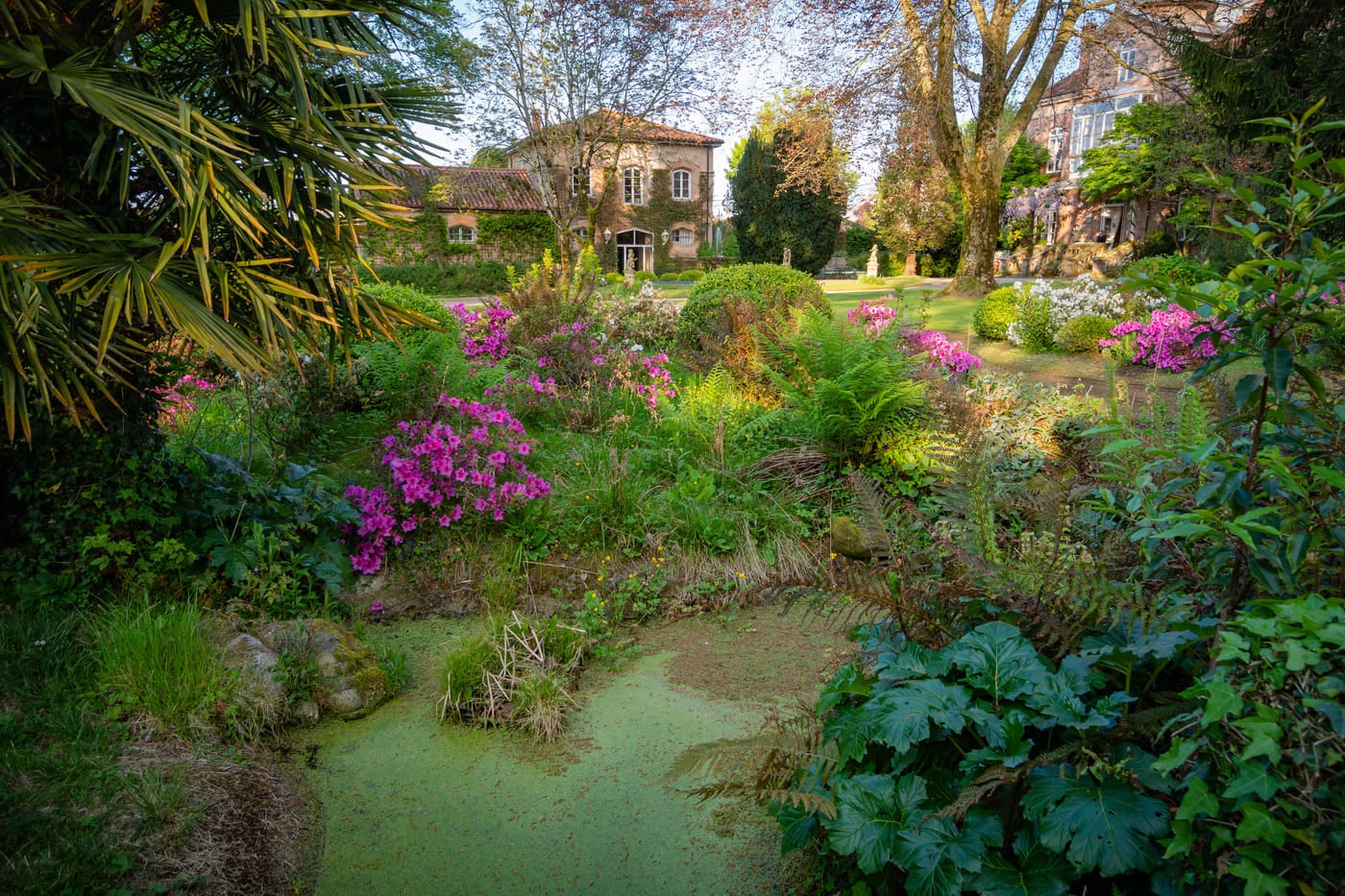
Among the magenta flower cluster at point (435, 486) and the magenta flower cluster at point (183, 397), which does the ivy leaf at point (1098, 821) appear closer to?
the magenta flower cluster at point (435, 486)

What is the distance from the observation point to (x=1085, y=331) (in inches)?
402

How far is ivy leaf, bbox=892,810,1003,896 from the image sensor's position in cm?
162

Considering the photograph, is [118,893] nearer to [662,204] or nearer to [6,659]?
[6,659]

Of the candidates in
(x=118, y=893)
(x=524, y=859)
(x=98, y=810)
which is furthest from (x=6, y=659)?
(x=524, y=859)

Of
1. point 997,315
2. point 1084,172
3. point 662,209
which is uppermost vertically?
point 1084,172

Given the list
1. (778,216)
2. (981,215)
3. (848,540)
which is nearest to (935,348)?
(848,540)

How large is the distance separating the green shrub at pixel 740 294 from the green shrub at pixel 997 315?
11.0 feet

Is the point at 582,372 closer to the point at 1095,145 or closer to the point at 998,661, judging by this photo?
the point at 998,661

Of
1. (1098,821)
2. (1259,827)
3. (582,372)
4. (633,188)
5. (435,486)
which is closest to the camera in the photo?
(1259,827)

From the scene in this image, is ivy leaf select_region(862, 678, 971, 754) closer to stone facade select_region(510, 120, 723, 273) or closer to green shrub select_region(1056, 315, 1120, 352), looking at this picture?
green shrub select_region(1056, 315, 1120, 352)

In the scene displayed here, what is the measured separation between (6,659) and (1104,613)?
12.0ft

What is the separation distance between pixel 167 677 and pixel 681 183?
36232 mm

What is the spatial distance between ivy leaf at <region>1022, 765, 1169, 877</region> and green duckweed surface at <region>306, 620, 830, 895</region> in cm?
101

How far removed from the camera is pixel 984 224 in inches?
646
